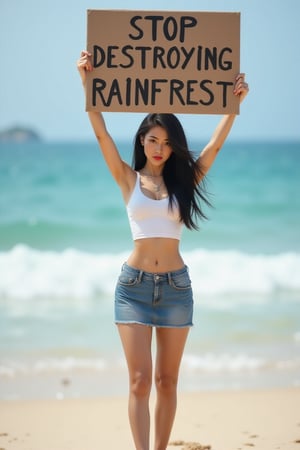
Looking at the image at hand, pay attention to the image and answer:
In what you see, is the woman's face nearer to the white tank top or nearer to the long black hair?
the long black hair

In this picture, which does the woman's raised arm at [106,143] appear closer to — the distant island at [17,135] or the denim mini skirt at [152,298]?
the denim mini skirt at [152,298]

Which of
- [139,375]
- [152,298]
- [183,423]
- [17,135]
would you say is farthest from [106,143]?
[17,135]

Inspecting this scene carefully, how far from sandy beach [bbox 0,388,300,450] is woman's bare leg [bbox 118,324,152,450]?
1199 mm

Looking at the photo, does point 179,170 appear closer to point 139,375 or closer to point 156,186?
point 156,186

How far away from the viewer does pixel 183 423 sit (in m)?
6.65

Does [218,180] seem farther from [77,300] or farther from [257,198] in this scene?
[77,300]

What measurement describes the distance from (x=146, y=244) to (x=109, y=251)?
34.8ft

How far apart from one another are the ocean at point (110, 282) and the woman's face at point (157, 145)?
2.23 m

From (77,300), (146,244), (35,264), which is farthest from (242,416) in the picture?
(35,264)

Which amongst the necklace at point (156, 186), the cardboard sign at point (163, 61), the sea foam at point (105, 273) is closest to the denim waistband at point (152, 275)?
the necklace at point (156, 186)

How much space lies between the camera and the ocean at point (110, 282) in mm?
8367

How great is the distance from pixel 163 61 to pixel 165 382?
6.23 ft

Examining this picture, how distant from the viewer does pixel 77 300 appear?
1197 centimetres

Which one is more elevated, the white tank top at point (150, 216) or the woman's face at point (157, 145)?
the woman's face at point (157, 145)
